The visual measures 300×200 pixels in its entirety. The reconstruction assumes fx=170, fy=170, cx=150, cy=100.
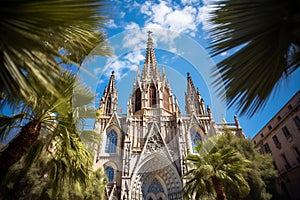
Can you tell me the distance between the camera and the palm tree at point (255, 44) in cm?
165

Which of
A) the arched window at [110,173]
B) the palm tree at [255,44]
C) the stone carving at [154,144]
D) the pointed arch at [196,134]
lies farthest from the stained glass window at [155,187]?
the palm tree at [255,44]

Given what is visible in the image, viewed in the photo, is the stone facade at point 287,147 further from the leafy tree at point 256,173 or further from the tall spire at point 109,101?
the tall spire at point 109,101

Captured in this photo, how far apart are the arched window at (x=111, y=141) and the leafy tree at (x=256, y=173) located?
13532 millimetres

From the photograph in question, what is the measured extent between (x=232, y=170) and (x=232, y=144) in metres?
7.64

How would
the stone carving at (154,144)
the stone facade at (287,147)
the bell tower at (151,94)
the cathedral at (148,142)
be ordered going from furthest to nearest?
the bell tower at (151,94)
the stone carving at (154,144)
the cathedral at (148,142)
the stone facade at (287,147)

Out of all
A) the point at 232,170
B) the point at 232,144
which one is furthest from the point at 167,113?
the point at 232,170

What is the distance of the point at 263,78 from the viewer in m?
1.96

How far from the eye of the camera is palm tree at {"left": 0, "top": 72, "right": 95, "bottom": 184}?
135 inches

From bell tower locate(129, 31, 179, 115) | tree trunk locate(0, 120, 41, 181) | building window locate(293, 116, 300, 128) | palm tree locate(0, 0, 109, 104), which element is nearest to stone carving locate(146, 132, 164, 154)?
bell tower locate(129, 31, 179, 115)

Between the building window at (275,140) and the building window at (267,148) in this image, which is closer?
the building window at (275,140)

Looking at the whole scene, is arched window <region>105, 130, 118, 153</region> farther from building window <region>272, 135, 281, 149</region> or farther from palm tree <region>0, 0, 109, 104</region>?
palm tree <region>0, 0, 109, 104</region>

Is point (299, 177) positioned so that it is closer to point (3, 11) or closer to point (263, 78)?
point (263, 78)

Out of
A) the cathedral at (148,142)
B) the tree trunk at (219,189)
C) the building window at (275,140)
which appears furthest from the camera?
the building window at (275,140)

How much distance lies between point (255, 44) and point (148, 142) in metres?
22.0
